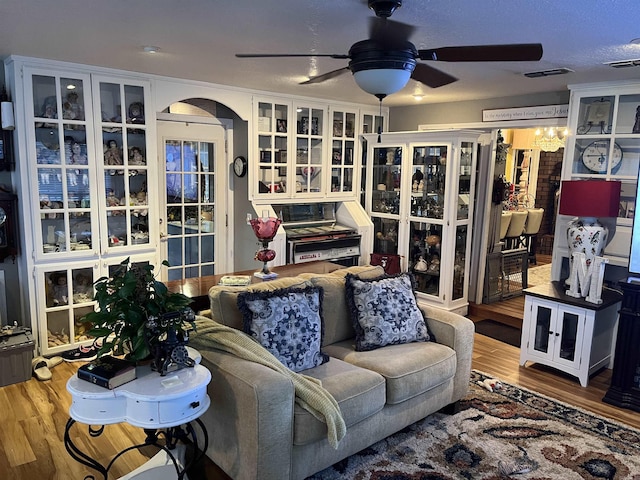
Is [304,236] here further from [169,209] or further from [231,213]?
[169,209]

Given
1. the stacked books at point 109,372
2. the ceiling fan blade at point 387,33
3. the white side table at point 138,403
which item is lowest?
the white side table at point 138,403

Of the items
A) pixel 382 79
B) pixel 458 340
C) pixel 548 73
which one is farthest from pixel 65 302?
pixel 548 73

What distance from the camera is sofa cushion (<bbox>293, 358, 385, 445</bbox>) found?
2271 millimetres

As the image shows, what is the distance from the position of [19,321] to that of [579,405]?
430cm

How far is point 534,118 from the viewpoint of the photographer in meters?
4.68

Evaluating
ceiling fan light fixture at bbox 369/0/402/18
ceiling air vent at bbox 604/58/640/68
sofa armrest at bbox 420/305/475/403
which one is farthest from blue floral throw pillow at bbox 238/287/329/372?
ceiling air vent at bbox 604/58/640/68

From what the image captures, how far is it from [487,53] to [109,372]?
→ 6.73 feet

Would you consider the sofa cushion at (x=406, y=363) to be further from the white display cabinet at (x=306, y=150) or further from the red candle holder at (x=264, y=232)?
the white display cabinet at (x=306, y=150)

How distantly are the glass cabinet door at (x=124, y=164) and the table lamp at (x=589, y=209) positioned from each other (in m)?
3.51

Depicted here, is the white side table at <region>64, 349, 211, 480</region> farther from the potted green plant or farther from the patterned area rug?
the patterned area rug

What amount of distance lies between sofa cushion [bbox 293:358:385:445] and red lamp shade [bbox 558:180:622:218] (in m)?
2.26

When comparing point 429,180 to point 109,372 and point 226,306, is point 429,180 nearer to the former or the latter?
point 226,306

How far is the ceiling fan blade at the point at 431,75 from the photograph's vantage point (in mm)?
2471

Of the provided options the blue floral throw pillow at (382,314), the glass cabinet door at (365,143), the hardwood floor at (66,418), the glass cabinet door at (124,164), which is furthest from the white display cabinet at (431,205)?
the glass cabinet door at (124,164)
